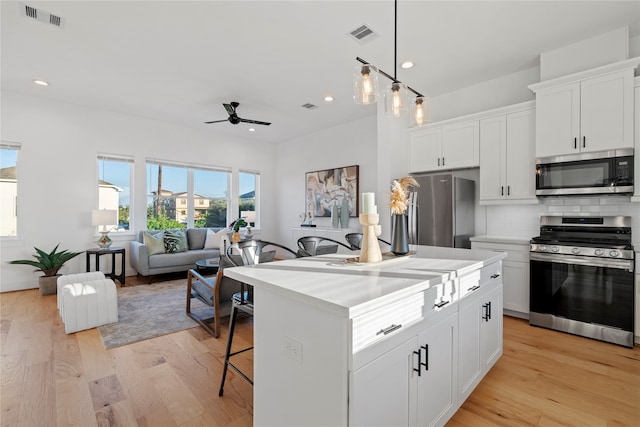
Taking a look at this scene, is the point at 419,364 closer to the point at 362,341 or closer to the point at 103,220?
the point at 362,341

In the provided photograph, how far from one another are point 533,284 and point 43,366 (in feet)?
14.6

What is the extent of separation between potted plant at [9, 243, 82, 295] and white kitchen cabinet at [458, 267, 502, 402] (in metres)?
5.39

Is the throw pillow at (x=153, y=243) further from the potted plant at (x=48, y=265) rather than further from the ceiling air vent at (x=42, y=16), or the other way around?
the ceiling air vent at (x=42, y=16)

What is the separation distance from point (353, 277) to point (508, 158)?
3.10 meters

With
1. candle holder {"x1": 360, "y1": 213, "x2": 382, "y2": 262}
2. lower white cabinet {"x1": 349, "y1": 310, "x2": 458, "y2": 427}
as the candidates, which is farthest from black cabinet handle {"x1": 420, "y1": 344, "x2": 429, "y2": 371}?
candle holder {"x1": 360, "y1": 213, "x2": 382, "y2": 262}

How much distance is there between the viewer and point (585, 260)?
286 centimetres

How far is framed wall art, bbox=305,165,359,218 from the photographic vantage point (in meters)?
6.06

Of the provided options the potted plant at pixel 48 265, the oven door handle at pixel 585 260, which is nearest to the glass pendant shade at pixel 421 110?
the oven door handle at pixel 585 260

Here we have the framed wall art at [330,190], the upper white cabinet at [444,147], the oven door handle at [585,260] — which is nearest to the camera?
the oven door handle at [585,260]

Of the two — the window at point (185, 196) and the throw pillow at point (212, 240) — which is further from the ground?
the window at point (185, 196)

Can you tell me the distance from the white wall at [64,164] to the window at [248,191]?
170 cm

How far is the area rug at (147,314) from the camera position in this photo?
2.96 meters

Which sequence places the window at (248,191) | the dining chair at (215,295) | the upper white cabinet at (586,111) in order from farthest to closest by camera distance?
the window at (248,191), the dining chair at (215,295), the upper white cabinet at (586,111)

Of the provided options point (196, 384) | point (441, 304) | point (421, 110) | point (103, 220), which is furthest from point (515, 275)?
point (103, 220)
